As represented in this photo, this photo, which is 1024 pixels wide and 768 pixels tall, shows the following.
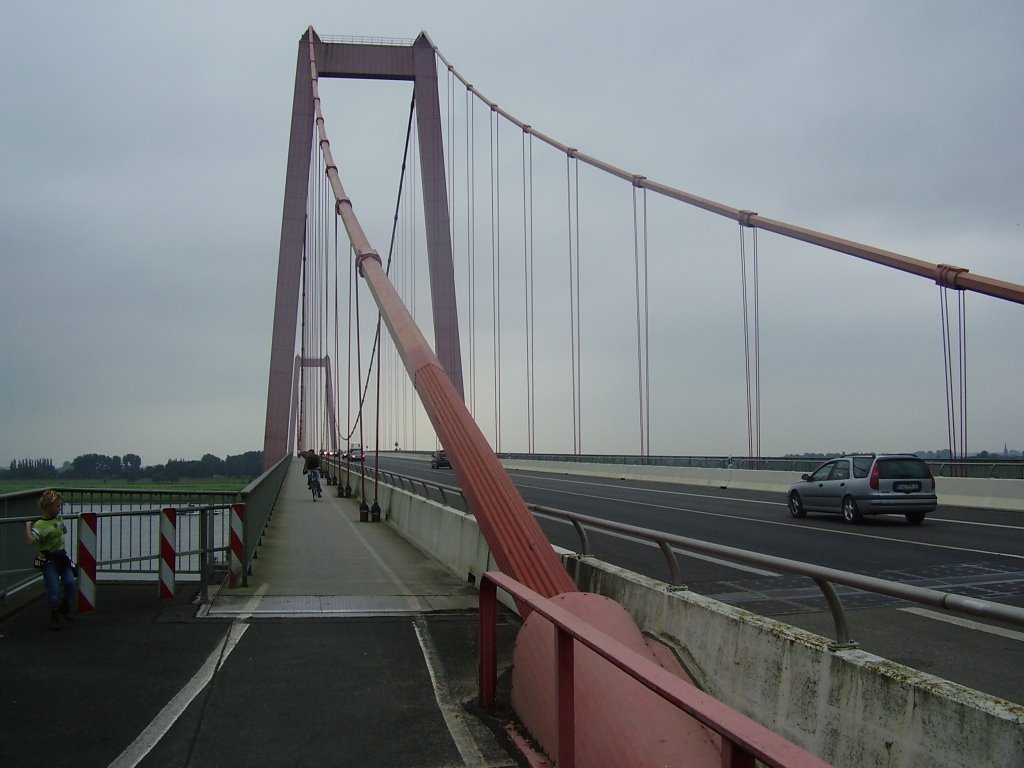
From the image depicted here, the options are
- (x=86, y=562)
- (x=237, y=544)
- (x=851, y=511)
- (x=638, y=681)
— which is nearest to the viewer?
(x=638, y=681)

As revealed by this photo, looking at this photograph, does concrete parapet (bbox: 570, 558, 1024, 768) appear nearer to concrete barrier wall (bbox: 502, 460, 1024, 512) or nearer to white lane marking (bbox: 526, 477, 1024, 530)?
white lane marking (bbox: 526, 477, 1024, 530)

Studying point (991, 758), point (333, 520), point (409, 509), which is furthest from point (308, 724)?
point (333, 520)

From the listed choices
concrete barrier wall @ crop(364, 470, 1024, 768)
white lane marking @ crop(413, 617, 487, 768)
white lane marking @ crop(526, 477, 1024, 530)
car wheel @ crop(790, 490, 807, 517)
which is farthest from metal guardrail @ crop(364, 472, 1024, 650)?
car wheel @ crop(790, 490, 807, 517)

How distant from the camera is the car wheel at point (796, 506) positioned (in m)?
19.5

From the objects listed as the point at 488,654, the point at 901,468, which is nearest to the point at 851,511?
the point at 901,468

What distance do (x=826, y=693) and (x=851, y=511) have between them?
14.8m

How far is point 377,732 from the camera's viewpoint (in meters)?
5.37

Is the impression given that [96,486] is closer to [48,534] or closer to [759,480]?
[48,534]

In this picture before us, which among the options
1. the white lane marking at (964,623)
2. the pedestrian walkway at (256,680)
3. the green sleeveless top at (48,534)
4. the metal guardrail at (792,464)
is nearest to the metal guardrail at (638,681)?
the pedestrian walkway at (256,680)

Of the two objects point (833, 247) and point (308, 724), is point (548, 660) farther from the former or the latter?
point (833, 247)

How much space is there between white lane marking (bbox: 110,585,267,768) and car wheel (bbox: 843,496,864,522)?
1326 centimetres

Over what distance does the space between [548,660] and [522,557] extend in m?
2.19

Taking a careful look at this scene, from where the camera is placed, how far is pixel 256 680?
21.4 feet

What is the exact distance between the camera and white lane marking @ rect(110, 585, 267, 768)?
16.1ft
